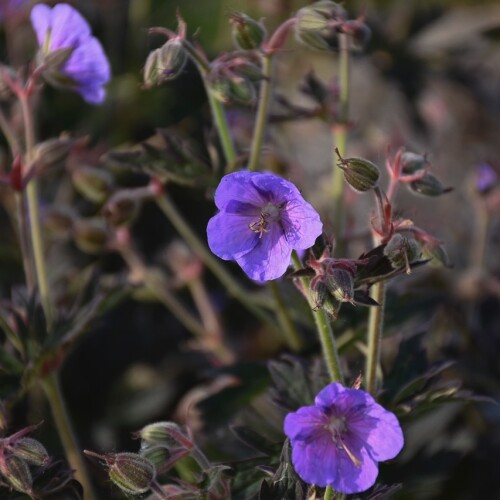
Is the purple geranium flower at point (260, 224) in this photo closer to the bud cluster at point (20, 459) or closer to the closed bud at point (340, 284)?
the closed bud at point (340, 284)

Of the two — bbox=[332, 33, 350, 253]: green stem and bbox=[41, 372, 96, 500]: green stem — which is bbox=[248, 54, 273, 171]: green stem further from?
bbox=[41, 372, 96, 500]: green stem

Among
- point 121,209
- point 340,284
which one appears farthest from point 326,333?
point 121,209

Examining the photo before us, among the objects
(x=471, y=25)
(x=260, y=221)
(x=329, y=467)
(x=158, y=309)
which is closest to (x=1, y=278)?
(x=158, y=309)

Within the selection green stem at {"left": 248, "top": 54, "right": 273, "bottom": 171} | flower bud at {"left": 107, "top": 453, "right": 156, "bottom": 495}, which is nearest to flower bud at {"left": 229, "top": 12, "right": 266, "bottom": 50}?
green stem at {"left": 248, "top": 54, "right": 273, "bottom": 171}

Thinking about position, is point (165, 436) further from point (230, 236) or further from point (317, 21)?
point (317, 21)

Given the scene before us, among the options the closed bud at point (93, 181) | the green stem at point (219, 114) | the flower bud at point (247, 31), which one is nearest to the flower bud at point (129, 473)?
the green stem at point (219, 114)

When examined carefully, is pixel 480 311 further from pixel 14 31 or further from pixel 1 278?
pixel 14 31

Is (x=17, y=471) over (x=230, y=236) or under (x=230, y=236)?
under
